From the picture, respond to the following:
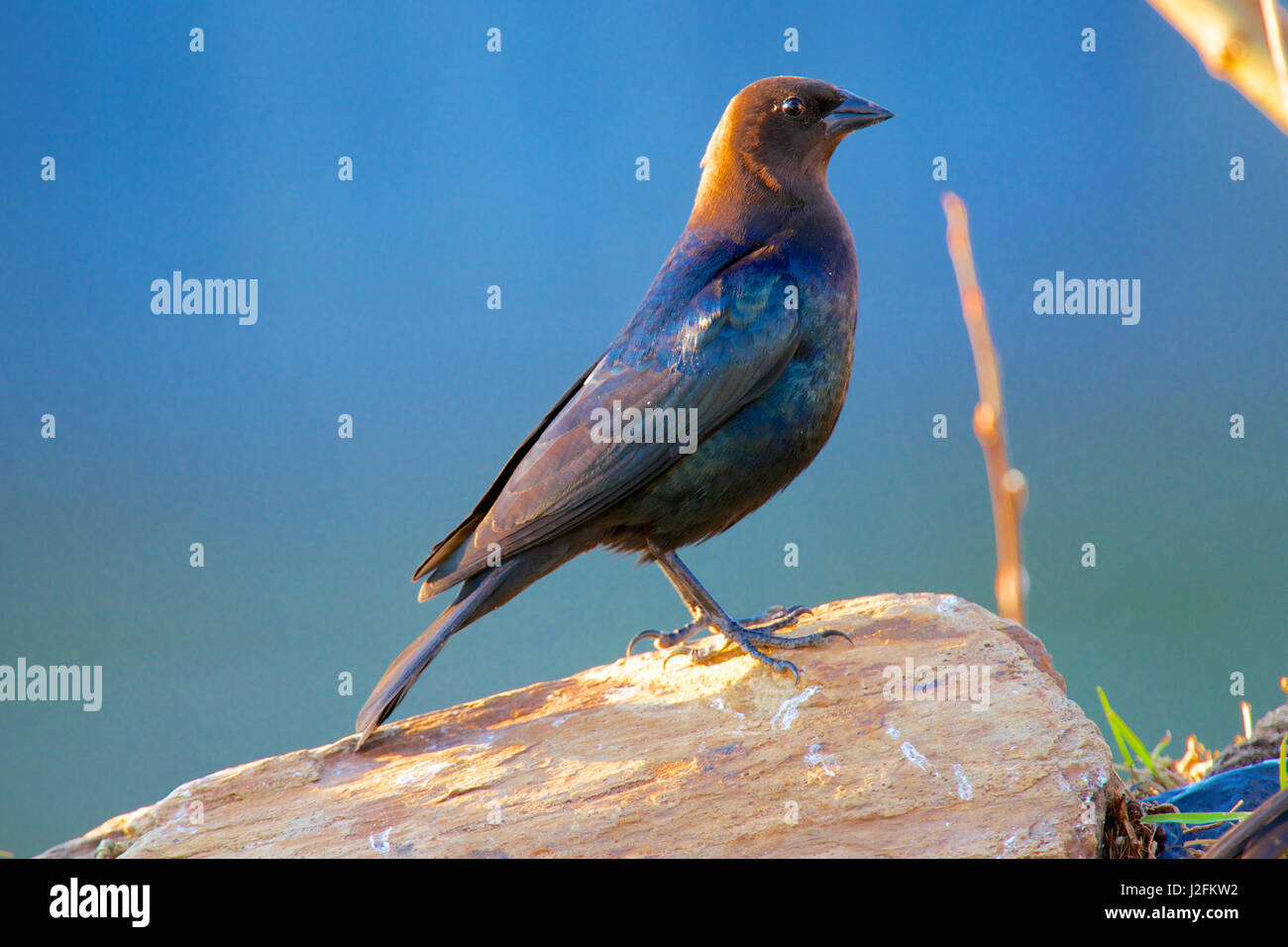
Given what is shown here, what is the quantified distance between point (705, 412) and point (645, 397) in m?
0.21

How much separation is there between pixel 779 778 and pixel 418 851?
3.34 ft

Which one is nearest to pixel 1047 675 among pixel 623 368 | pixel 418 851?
pixel 623 368

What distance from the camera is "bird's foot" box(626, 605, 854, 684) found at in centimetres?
368

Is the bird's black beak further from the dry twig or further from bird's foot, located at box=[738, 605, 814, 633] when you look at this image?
bird's foot, located at box=[738, 605, 814, 633]

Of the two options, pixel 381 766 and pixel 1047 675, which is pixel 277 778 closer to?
pixel 381 766

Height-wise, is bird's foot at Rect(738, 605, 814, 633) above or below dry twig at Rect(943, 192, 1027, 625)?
below

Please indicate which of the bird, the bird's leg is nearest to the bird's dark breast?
the bird

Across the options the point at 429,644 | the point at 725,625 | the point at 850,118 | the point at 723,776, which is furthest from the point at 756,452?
the point at 850,118

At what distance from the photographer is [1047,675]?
3492 mm

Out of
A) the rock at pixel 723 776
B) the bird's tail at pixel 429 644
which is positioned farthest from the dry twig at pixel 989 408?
the bird's tail at pixel 429 644

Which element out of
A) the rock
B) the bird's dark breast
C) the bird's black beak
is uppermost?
the bird's black beak

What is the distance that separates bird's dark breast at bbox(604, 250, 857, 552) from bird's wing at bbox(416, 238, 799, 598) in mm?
55

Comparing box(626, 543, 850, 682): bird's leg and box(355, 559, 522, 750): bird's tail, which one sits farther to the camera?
box(626, 543, 850, 682): bird's leg

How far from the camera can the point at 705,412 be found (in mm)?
3633
